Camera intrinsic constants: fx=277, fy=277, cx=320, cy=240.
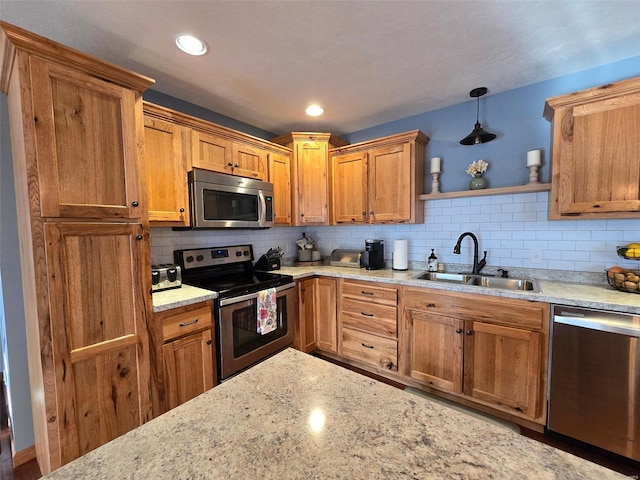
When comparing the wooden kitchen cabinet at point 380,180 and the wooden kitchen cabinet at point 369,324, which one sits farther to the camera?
the wooden kitchen cabinet at point 380,180

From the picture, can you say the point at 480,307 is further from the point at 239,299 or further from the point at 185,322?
the point at 185,322

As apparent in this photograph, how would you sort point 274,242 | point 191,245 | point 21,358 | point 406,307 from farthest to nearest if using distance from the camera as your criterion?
1. point 274,242
2. point 191,245
3. point 406,307
4. point 21,358

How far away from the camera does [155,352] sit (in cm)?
166

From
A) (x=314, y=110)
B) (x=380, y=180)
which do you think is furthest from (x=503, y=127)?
(x=314, y=110)

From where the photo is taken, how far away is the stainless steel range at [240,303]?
A: 6.66 ft

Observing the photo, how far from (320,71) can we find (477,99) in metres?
1.47

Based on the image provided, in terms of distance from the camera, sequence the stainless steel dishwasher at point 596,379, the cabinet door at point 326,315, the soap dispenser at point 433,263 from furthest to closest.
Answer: the cabinet door at point 326,315 < the soap dispenser at point 433,263 < the stainless steel dishwasher at point 596,379

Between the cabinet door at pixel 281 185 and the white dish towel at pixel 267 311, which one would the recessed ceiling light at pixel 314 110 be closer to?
the cabinet door at pixel 281 185

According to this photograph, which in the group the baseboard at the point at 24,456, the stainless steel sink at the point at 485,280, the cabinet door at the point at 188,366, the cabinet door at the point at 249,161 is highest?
the cabinet door at the point at 249,161

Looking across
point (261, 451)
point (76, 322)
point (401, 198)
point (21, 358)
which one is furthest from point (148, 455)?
point (401, 198)

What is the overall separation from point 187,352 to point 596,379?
2.49 meters

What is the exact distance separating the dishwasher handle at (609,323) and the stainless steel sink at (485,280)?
15.7 inches

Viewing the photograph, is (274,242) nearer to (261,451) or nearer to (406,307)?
(406,307)

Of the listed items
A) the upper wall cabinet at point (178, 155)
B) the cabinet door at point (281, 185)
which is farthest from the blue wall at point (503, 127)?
the upper wall cabinet at point (178, 155)
